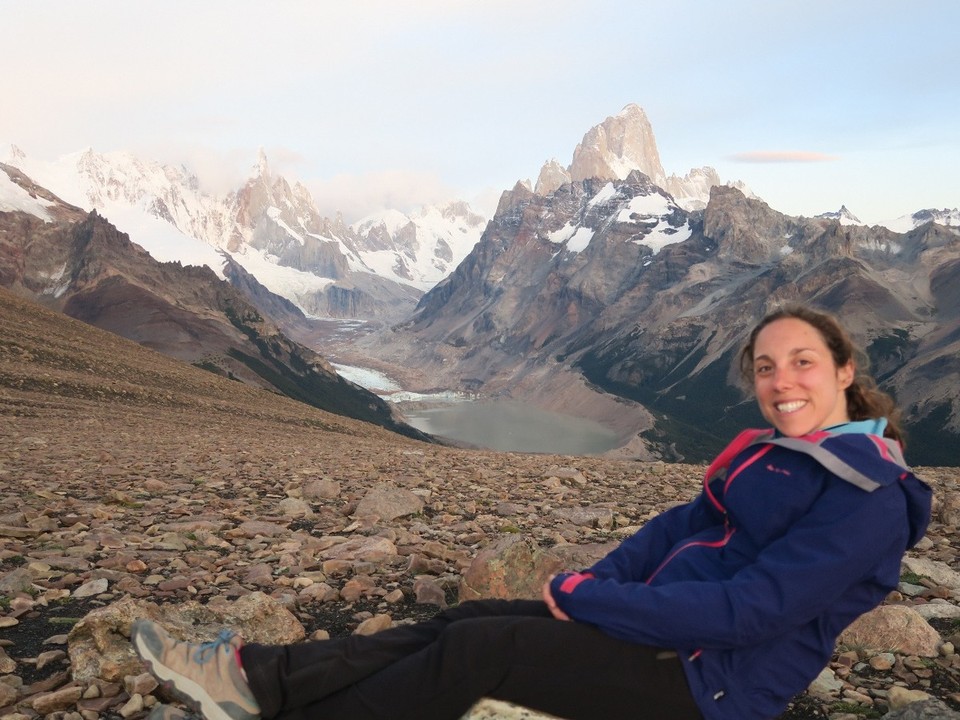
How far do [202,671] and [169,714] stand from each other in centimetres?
42

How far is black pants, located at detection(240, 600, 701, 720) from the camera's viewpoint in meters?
4.07

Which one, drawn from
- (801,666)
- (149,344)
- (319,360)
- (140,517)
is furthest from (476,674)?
(319,360)

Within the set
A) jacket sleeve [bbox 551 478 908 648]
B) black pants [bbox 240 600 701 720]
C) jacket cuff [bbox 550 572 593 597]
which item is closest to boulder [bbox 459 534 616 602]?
jacket cuff [bbox 550 572 593 597]

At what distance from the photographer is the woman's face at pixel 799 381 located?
4.46 metres

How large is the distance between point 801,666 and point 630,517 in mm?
8426

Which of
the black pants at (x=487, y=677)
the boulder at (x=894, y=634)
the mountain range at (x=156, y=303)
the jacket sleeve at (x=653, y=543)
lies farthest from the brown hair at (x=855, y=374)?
the mountain range at (x=156, y=303)

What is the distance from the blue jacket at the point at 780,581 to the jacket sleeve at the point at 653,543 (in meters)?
0.60

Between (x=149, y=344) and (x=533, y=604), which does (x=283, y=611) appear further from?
(x=149, y=344)

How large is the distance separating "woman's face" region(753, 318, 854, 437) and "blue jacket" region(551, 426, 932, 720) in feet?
0.68

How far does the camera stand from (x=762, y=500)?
429 centimetres

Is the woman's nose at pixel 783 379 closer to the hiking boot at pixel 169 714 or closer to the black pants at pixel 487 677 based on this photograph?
the black pants at pixel 487 677

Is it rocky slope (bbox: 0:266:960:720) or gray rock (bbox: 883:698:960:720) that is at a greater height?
gray rock (bbox: 883:698:960:720)

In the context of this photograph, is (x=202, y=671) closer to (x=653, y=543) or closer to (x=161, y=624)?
(x=161, y=624)

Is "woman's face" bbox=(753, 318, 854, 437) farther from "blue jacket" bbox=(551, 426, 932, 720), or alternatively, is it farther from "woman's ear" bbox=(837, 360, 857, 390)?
"blue jacket" bbox=(551, 426, 932, 720)
